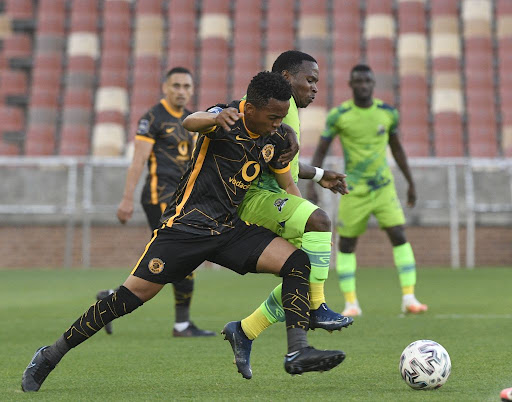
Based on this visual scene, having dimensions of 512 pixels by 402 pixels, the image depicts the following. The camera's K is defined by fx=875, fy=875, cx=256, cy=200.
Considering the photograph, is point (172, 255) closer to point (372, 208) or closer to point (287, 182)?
point (287, 182)

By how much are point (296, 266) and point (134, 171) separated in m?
2.76

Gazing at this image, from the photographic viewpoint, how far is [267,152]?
13.5ft

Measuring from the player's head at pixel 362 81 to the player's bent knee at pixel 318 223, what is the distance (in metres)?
3.73

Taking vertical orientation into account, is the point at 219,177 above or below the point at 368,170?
below

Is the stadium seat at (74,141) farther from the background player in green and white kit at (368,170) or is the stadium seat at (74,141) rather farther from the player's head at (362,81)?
the player's head at (362,81)

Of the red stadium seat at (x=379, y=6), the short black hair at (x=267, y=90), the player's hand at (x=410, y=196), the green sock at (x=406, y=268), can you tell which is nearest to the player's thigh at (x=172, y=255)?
the short black hair at (x=267, y=90)

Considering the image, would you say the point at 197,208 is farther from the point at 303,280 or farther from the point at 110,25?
the point at 110,25

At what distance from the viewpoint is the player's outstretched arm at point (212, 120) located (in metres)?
3.68

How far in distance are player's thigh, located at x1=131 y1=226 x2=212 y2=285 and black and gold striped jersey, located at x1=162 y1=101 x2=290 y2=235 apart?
5cm

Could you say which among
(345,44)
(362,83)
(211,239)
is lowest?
(211,239)

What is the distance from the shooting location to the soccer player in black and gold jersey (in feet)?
13.2

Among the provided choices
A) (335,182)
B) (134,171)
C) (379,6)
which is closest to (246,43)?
(379,6)

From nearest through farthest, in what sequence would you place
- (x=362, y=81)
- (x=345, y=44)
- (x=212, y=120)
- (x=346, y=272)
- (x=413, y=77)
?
(x=212, y=120), (x=362, y=81), (x=346, y=272), (x=413, y=77), (x=345, y=44)

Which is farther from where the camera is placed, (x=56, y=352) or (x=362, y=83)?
(x=362, y=83)
